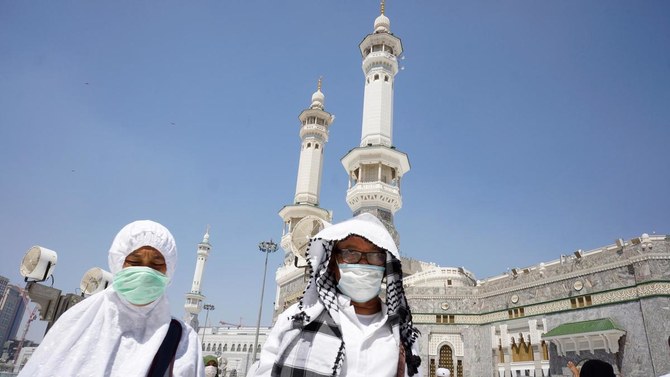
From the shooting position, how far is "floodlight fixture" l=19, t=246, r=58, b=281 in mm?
5845

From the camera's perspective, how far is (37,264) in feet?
19.2

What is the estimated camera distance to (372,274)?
2.27 m

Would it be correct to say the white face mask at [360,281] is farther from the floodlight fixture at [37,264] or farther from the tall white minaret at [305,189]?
the tall white minaret at [305,189]

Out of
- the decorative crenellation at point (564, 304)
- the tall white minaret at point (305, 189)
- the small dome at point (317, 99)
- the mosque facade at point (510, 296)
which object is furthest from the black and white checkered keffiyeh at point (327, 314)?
the small dome at point (317, 99)

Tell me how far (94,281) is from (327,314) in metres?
6.68

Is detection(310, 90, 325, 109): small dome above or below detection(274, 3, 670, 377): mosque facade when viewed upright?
above

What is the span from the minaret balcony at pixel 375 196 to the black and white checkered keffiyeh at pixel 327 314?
21.1 metres

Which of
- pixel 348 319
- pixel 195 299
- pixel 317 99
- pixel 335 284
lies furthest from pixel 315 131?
pixel 348 319

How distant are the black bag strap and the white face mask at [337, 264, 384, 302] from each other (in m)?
0.91

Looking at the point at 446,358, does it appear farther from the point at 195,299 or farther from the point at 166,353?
the point at 195,299

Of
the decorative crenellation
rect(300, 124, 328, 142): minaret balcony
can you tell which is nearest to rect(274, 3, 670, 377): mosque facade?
the decorative crenellation

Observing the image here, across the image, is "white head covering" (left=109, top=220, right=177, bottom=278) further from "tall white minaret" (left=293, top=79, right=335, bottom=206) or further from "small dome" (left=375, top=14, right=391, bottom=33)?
"tall white minaret" (left=293, top=79, right=335, bottom=206)

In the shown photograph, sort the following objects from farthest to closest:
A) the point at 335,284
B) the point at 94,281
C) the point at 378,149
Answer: the point at 378,149
the point at 94,281
the point at 335,284

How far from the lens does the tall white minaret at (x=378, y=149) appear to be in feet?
77.7
